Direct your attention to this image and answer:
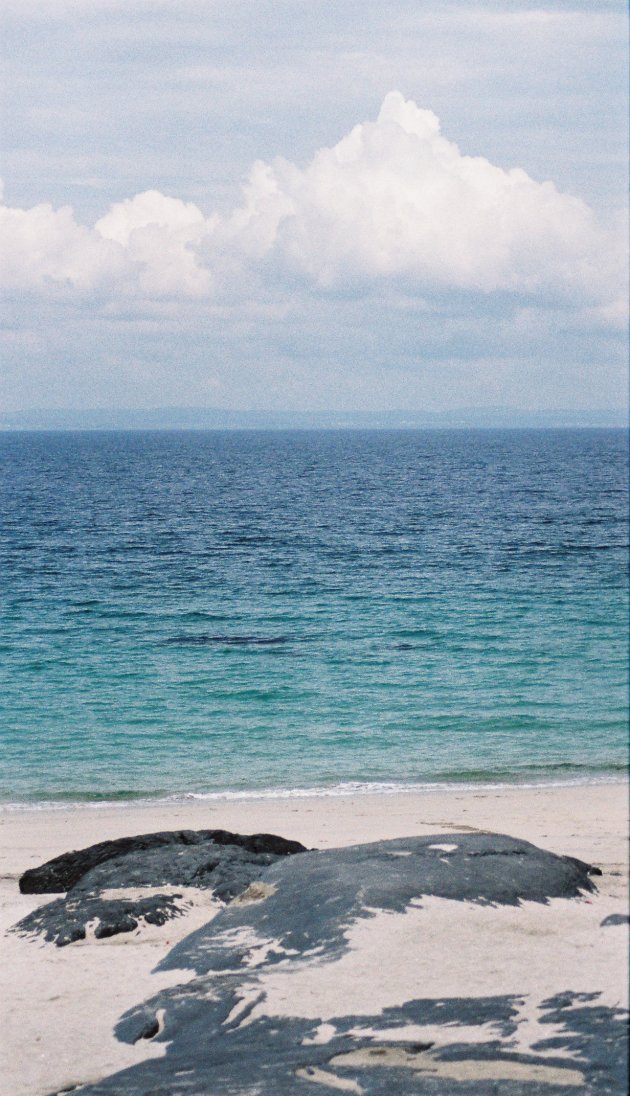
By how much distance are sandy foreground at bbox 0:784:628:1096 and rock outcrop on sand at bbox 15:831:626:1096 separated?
3cm

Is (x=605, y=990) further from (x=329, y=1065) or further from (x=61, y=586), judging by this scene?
(x=61, y=586)

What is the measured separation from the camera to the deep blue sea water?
10805 mm

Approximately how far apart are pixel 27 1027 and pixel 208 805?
197 inches

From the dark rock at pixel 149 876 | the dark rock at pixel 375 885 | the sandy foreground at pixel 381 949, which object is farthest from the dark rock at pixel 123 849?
the dark rock at pixel 375 885

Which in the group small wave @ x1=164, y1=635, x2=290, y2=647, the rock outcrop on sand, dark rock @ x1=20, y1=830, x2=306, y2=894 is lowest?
small wave @ x1=164, y1=635, x2=290, y2=647

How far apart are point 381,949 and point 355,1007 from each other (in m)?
0.23

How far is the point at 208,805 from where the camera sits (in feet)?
35.6

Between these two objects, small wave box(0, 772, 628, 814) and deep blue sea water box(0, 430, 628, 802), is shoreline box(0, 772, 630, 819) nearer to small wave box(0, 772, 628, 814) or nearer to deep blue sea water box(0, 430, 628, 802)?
small wave box(0, 772, 628, 814)

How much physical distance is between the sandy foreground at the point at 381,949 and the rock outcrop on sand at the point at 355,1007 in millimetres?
31

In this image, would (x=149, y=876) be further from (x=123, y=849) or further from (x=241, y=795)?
(x=241, y=795)

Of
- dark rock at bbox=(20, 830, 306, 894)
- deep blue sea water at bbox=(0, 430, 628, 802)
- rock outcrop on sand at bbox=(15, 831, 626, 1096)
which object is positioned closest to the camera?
rock outcrop on sand at bbox=(15, 831, 626, 1096)

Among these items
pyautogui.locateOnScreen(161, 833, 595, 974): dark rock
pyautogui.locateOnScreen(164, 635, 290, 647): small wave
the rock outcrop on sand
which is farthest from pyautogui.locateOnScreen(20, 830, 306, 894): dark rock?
pyautogui.locateOnScreen(164, 635, 290, 647): small wave

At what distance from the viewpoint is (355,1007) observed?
4039 millimetres

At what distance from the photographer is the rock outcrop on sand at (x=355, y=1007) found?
3480 mm
